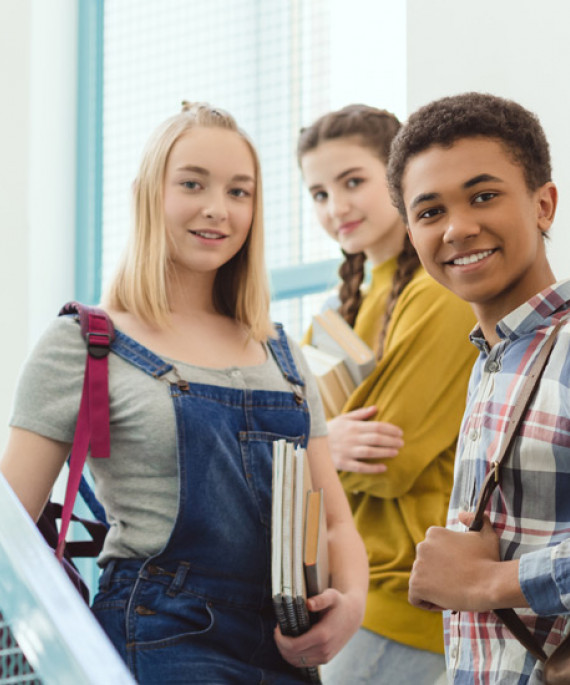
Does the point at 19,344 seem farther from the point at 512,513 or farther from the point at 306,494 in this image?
the point at 512,513

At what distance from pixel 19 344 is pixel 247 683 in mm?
2556

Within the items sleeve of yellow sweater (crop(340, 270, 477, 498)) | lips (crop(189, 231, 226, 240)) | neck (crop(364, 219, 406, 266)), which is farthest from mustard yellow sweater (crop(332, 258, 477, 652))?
lips (crop(189, 231, 226, 240))

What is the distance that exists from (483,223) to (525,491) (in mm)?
370

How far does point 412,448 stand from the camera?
2078 mm

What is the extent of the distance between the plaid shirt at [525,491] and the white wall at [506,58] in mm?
1006

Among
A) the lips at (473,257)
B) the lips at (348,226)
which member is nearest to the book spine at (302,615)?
the lips at (473,257)

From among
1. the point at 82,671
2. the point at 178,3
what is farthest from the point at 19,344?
the point at 82,671

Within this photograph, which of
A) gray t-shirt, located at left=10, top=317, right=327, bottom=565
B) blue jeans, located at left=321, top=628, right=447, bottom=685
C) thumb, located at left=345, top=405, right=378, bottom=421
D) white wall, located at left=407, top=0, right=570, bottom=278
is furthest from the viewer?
white wall, located at left=407, top=0, right=570, bottom=278

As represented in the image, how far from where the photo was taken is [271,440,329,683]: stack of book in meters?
1.61

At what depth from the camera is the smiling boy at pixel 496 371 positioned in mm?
1217

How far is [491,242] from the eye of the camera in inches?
54.4

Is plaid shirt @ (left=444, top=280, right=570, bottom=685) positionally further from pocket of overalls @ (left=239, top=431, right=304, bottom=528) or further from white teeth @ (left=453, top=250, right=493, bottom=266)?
pocket of overalls @ (left=239, top=431, right=304, bottom=528)

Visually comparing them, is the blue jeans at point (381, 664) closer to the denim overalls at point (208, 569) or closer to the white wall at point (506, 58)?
the denim overalls at point (208, 569)

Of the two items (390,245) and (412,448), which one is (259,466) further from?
(390,245)
